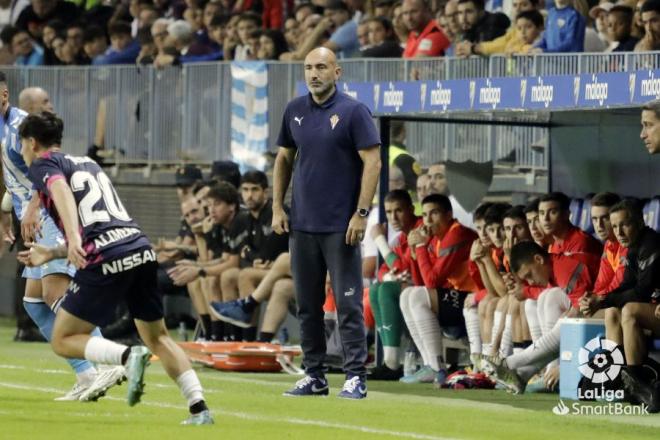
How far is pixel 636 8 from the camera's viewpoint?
1578cm

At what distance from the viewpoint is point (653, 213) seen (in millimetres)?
13977

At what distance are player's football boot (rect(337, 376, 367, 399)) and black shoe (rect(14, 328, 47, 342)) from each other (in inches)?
286

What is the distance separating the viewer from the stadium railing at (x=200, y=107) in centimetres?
1677

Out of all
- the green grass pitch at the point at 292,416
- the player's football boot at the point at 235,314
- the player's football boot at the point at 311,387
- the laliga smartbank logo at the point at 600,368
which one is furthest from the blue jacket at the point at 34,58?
the laliga smartbank logo at the point at 600,368

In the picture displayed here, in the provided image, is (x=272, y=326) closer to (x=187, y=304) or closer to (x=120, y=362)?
(x=187, y=304)

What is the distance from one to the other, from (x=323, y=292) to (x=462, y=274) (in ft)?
7.54

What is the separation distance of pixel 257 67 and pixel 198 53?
73.9 inches

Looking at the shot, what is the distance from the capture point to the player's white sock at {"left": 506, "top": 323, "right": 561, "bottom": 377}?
42.1 ft

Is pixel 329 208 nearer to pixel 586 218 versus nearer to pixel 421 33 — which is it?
pixel 586 218

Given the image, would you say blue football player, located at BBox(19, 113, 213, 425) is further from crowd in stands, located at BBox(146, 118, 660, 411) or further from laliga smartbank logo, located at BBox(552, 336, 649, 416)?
crowd in stands, located at BBox(146, 118, 660, 411)

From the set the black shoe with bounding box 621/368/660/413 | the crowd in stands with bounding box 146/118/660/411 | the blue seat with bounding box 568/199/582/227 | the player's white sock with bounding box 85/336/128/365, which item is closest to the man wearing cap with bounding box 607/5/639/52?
the blue seat with bounding box 568/199/582/227

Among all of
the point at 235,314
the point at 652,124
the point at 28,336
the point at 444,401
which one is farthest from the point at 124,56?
the point at 652,124

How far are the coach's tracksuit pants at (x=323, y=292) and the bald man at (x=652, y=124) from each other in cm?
212

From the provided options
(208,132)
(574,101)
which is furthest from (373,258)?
(208,132)
